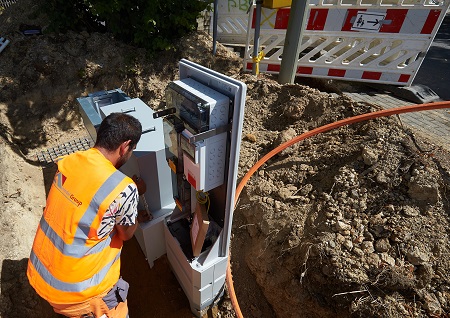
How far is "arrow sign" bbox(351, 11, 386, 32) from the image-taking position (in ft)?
12.7

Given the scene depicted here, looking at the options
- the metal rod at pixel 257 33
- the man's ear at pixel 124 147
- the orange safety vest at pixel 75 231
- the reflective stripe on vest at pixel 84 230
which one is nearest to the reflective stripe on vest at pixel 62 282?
the orange safety vest at pixel 75 231

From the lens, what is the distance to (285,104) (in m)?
3.47

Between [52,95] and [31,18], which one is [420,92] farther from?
[31,18]

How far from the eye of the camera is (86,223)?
1552mm

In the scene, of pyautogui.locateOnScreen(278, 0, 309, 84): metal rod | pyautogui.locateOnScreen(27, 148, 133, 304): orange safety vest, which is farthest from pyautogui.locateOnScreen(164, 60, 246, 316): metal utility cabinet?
pyautogui.locateOnScreen(278, 0, 309, 84): metal rod

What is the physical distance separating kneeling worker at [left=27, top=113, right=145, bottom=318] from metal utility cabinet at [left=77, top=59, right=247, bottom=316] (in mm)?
385

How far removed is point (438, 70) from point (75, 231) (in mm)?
7896

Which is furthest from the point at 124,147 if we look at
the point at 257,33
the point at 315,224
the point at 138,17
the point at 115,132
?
the point at 138,17

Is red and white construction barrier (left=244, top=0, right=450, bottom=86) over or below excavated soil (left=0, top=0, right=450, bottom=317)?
Result: over

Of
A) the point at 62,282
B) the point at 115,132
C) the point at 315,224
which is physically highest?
the point at 115,132

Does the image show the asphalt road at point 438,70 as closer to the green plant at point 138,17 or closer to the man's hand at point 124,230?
the green plant at point 138,17

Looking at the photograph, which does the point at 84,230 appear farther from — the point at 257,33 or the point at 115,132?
the point at 257,33

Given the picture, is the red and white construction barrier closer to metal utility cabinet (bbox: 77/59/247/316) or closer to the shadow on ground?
metal utility cabinet (bbox: 77/59/247/316)

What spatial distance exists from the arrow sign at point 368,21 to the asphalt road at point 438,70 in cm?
217
